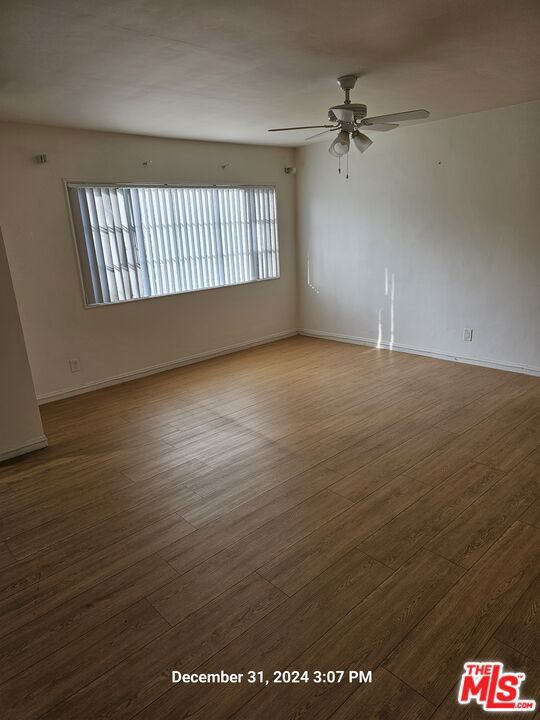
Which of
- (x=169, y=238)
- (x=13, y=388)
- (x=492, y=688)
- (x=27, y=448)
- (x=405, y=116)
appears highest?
(x=405, y=116)

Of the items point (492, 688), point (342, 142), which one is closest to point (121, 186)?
point (342, 142)

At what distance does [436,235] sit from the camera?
5008 mm

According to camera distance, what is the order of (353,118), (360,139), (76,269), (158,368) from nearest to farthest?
1. (353,118)
2. (360,139)
3. (76,269)
4. (158,368)

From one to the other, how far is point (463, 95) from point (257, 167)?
2749mm

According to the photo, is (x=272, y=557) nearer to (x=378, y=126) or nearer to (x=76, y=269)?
(x=378, y=126)

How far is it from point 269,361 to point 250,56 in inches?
135

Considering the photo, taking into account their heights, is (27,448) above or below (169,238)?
below

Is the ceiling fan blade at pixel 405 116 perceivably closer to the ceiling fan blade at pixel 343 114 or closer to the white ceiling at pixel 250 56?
the ceiling fan blade at pixel 343 114

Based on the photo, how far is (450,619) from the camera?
1855 millimetres

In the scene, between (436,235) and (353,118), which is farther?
(436,235)

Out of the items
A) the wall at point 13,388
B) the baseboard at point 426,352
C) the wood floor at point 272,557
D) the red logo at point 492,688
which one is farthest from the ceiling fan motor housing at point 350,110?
the red logo at point 492,688

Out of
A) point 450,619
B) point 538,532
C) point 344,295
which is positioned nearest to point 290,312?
point 344,295

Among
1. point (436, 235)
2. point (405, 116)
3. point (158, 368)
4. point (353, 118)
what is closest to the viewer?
point (405, 116)

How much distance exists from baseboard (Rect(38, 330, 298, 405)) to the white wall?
0.96m
